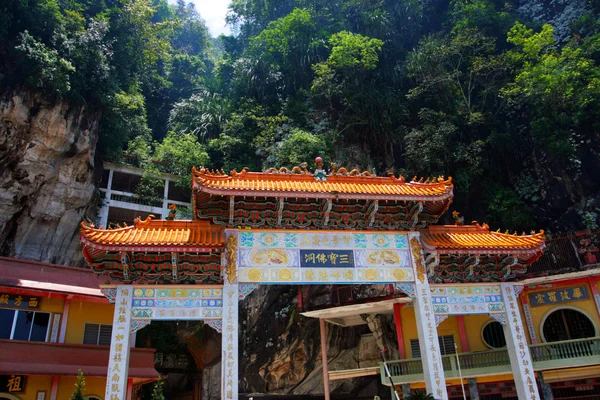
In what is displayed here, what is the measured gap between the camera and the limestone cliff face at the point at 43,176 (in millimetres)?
18953

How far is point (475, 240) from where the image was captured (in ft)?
37.8

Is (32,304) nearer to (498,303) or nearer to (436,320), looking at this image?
(436,320)

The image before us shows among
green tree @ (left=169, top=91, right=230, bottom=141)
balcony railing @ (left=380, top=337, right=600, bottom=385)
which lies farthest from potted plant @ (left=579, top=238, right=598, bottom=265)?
green tree @ (left=169, top=91, right=230, bottom=141)

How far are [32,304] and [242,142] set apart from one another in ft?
45.3

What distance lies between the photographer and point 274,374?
1873cm

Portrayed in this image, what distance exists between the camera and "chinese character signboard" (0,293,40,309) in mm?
12992

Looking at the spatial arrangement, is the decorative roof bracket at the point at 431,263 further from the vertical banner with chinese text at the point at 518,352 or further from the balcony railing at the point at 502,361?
the balcony railing at the point at 502,361

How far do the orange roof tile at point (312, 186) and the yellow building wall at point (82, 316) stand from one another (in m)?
6.91

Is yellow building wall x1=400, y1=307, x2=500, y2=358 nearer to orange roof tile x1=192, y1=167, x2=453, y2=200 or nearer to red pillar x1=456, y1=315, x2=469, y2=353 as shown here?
red pillar x1=456, y1=315, x2=469, y2=353

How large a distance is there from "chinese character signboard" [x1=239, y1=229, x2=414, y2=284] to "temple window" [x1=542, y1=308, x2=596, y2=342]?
22.1 ft

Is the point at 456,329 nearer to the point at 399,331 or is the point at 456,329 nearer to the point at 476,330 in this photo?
the point at 476,330

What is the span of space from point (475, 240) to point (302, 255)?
4.47 metres

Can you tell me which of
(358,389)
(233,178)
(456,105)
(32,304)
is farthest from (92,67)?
(358,389)

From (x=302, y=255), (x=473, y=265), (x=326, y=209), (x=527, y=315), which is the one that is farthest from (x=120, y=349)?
→ (x=527, y=315)
